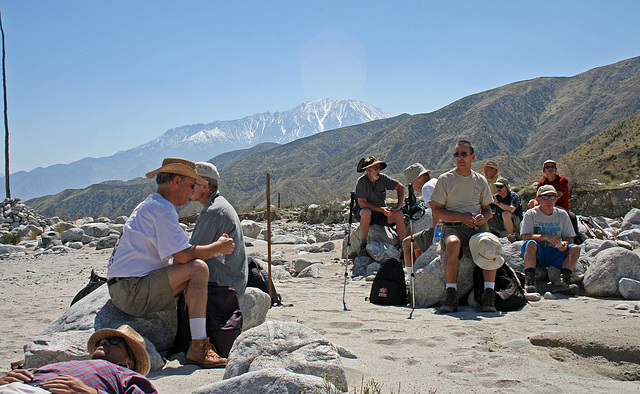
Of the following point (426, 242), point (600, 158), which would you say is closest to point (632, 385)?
point (426, 242)

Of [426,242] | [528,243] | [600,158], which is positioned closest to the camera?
[528,243]

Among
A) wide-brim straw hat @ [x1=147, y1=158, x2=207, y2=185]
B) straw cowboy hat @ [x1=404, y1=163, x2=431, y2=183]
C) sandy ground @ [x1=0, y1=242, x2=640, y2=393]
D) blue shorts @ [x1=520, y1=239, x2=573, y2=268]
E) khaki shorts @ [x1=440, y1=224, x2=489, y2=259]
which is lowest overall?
sandy ground @ [x1=0, y1=242, x2=640, y2=393]

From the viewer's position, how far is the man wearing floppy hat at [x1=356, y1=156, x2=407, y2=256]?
8.19 m

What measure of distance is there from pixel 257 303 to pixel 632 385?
2926 mm

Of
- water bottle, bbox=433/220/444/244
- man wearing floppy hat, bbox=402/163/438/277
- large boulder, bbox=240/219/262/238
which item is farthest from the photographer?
large boulder, bbox=240/219/262/238

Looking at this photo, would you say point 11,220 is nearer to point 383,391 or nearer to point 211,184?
point 211,184

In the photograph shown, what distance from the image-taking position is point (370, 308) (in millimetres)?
5367

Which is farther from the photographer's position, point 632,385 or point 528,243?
point 528,243

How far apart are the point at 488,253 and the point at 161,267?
3409mm

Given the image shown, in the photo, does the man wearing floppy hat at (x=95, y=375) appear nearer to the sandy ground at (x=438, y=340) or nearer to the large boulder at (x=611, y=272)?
the sandy ground at (x=438, y=340)

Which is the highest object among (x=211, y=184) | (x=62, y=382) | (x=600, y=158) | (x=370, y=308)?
(x=600, y=158)

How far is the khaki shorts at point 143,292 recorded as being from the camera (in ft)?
11.5

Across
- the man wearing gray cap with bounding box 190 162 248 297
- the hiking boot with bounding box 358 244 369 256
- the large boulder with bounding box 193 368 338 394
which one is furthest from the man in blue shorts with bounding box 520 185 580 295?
the large boulder with bounding box 193 368 338 394

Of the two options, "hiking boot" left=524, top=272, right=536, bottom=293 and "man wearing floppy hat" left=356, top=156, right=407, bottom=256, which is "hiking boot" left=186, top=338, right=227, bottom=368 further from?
"man wearing floppy hat" left=356, top=156, right=407, bottom=256
